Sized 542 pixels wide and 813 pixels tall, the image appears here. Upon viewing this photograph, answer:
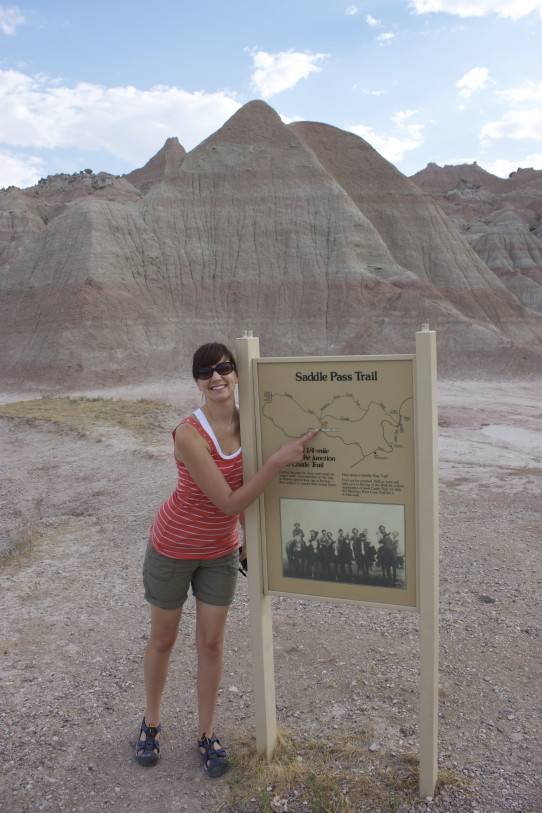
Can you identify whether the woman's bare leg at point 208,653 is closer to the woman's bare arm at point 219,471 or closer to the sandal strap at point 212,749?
the sandal strap at point 212,749

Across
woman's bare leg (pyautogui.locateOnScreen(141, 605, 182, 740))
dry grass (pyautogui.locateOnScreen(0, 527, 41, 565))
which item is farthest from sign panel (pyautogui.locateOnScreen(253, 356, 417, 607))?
dry grass (pyautogui.locateOnScreen(0, 527, 41, 565))

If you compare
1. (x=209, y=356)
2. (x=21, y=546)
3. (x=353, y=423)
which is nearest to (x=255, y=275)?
(x=21, y=546)

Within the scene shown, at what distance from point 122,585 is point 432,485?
162 inches

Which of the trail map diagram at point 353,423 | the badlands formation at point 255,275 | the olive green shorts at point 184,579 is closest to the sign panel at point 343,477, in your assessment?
the trail map diagram at point 353,423

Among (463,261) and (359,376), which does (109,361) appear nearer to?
(463,261)

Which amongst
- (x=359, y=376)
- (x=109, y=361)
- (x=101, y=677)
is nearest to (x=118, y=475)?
(x=101, y=677)

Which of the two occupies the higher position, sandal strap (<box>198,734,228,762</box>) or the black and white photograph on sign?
the black and white photograph on sign

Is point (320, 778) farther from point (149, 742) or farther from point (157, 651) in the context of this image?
point (157, 651)

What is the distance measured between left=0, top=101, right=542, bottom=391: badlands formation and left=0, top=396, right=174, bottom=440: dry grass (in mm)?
8688

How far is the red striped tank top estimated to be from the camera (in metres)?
3.33

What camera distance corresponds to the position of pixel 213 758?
11.6 ft

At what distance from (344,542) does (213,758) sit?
4.70ft

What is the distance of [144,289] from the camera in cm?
3359

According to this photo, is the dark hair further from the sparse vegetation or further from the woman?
the sparse vegetation
